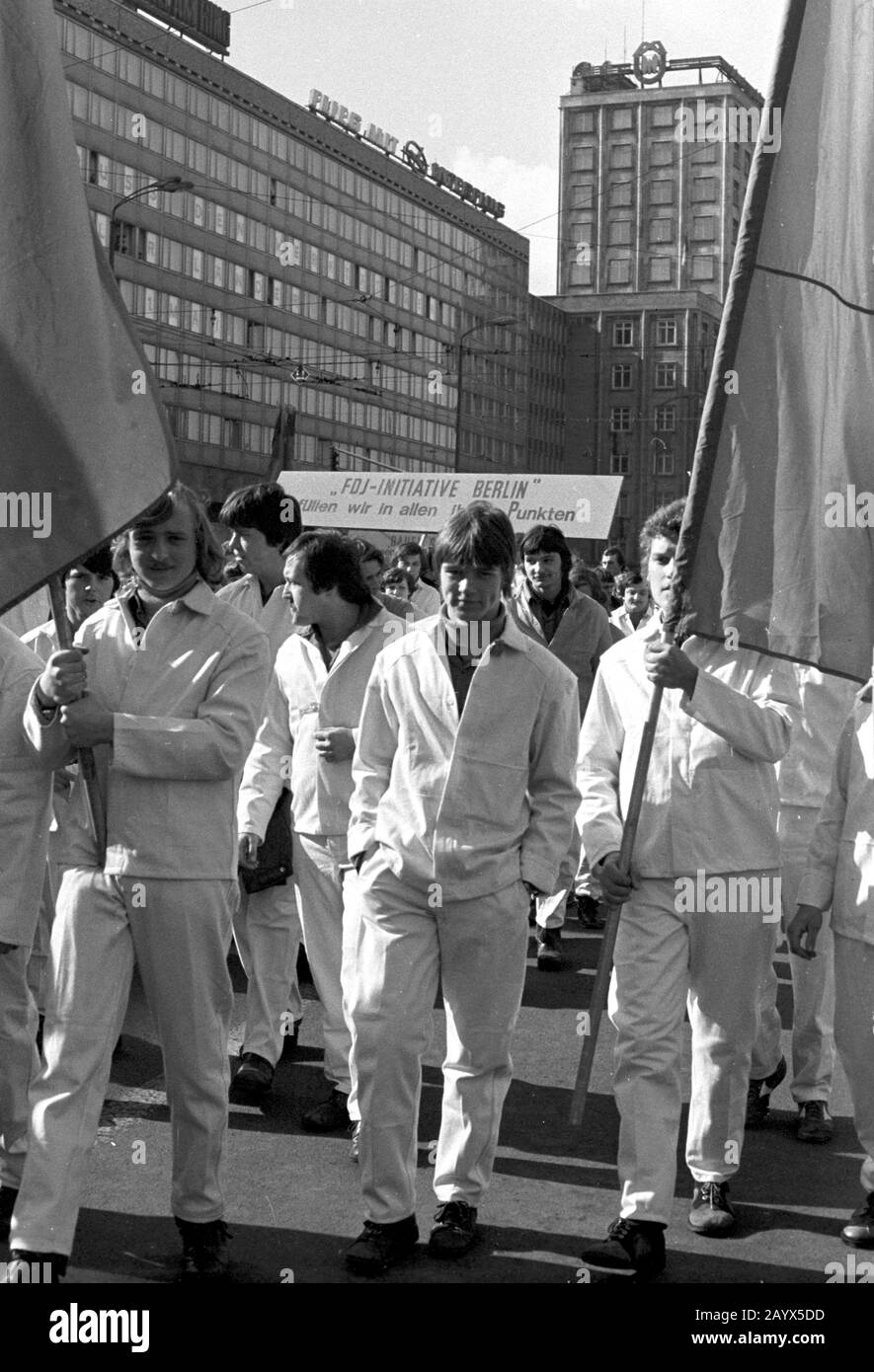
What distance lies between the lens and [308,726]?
263 inches

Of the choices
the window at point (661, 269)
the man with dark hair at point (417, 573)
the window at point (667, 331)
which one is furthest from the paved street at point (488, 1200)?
the window at point (667, 331)

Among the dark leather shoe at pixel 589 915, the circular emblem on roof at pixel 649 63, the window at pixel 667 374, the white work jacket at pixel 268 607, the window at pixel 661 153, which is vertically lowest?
the dark leather shoe at pixel 589 915

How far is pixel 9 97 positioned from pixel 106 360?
715 mm

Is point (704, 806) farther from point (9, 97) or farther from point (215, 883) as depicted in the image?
point (9, 97)

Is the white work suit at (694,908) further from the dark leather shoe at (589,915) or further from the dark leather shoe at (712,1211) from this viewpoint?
the dark leather shoe at (589,915)

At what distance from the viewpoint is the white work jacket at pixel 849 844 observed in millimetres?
5055

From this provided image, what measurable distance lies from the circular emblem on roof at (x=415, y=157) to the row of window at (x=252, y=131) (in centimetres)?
193

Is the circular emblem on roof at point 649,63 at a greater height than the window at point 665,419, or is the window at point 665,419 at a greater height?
the circular emblem on roof at point 649,63

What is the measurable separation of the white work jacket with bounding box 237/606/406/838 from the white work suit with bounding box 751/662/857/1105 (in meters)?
1.56

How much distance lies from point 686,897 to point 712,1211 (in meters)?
0.98

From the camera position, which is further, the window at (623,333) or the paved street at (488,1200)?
the window at (623,333)

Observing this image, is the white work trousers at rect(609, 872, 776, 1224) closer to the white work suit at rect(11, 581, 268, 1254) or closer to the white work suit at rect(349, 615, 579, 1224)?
the white work suit at rect(349, 615, 579, 1224)

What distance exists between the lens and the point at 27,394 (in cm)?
472

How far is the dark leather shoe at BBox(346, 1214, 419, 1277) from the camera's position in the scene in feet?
16.1
